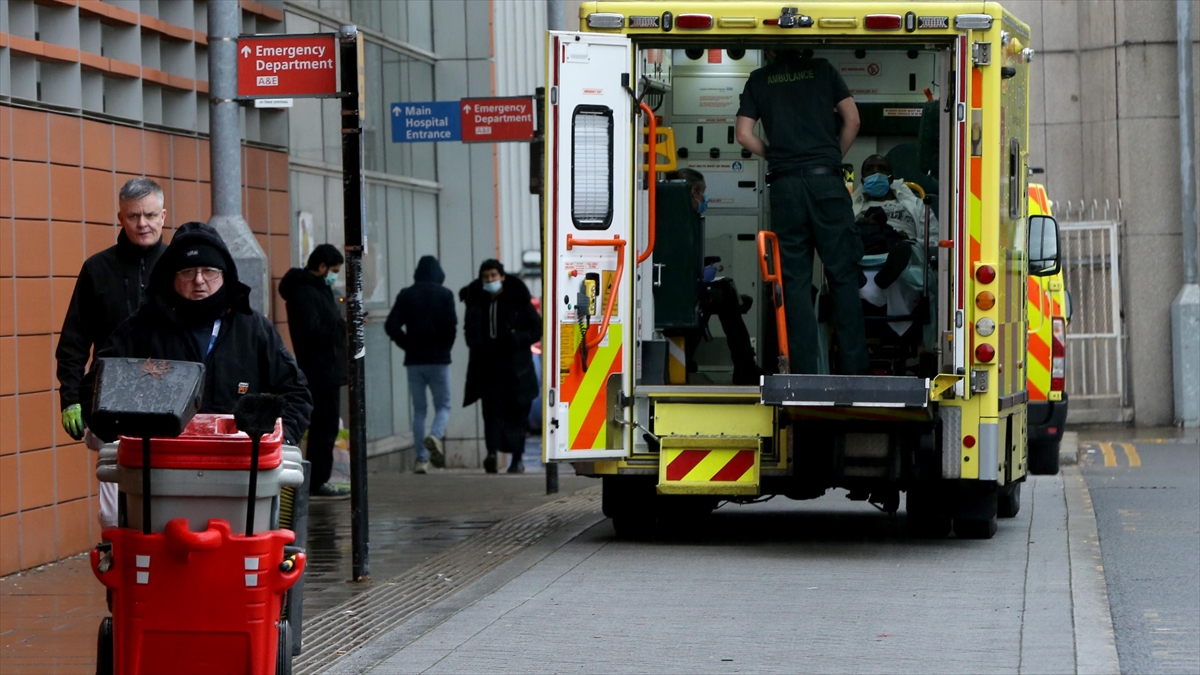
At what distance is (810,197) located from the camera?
33.4 feet

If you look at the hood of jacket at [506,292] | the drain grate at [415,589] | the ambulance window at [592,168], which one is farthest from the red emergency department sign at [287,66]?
the hood of jacket at [506,292]

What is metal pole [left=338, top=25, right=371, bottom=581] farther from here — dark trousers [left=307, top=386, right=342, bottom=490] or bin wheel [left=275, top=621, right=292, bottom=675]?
dark trousers [left=307, top=386, right=342, bottom=490]

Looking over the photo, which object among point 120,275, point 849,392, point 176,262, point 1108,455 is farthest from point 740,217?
point 176,262

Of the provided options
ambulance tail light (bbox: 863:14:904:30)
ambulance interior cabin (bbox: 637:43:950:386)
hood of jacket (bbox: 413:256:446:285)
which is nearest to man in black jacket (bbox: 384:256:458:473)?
hood of jacket (bbox: 413:256:446:285)

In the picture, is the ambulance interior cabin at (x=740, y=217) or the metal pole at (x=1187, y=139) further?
the metal pole at (x=1187, y=139)

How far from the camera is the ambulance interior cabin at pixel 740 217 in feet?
35.0

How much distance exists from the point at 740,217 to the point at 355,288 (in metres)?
4.12

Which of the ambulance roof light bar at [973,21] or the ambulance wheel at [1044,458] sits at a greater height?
the ambulance roof light bar at [973,21]

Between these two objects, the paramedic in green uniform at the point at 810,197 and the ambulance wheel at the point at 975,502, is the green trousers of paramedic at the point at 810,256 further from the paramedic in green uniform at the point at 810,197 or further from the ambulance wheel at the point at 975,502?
the ambulance wheel at the point at 975,502

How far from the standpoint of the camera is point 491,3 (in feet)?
58.1

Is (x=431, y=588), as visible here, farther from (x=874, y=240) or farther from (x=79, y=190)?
(x=874, y=240)

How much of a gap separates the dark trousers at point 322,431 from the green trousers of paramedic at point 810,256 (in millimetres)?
3845

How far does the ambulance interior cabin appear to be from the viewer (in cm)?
1066

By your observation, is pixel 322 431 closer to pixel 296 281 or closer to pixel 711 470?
pixel 296 281
